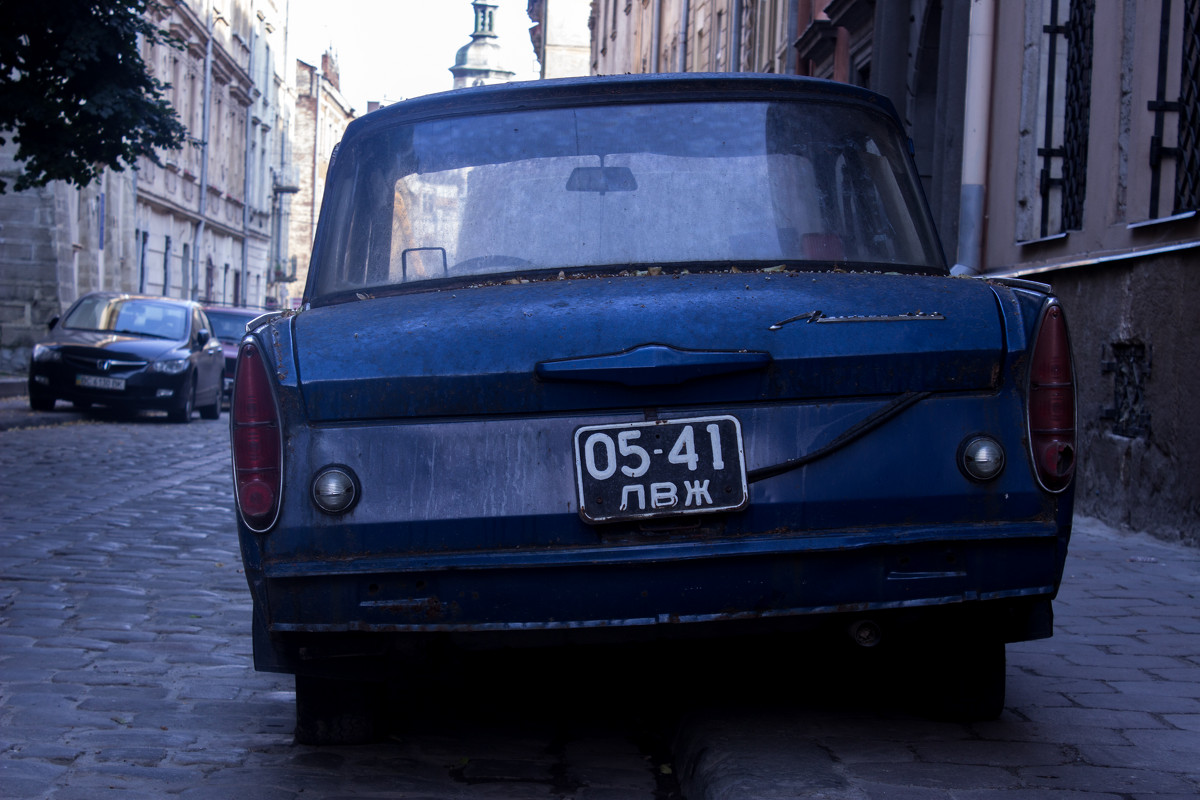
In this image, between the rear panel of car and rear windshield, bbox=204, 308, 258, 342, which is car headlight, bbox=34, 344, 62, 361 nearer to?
rear windshield, bbox=204, 308, 258, 342

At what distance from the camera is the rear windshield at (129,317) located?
21250mm

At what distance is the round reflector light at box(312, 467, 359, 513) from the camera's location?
3.54 m

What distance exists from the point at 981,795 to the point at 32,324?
2910cm

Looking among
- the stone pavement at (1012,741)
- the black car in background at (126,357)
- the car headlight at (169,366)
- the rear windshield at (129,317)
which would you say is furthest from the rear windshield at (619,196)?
the rear windshield at (129,317)

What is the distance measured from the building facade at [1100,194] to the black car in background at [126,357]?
10.4 meters

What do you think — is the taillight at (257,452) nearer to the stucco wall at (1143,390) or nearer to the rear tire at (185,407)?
the stucco wall at (1143,390)

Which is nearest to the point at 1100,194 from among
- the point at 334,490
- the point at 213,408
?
the point at 334,490

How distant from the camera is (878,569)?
139 inches

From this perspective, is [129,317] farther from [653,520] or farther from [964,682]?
[653,520]

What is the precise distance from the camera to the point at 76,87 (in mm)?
16312

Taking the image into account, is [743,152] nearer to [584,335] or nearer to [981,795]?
[584,335]

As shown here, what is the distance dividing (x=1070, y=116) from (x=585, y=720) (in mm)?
8605

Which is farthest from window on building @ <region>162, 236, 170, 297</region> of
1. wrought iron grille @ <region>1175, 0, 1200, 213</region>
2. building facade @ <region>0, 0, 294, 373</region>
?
wrought iron grille @ <region>1175, 0, 1200, 213</region>

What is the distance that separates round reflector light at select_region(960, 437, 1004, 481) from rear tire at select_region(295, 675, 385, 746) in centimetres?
172
